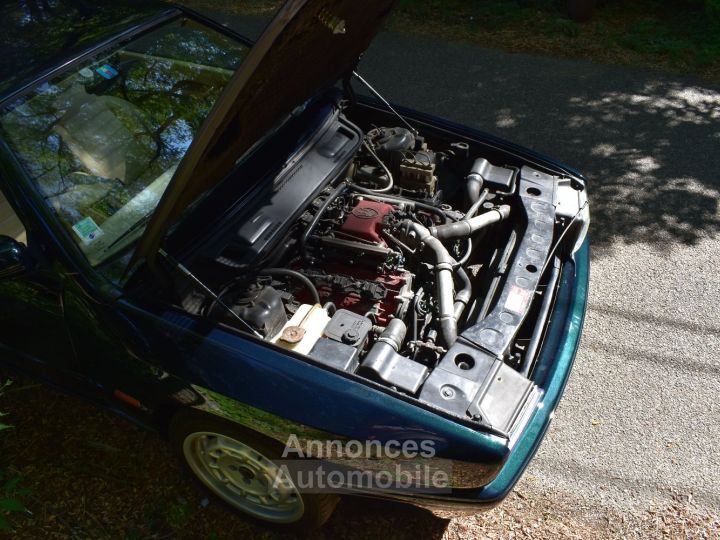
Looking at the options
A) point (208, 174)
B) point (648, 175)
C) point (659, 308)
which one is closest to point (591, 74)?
point (648, 175)

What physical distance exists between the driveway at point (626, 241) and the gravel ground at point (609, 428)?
0.01m

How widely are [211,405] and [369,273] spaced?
0.99 meters

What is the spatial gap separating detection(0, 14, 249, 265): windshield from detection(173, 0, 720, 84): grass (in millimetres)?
4986

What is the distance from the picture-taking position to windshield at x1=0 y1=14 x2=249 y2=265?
2521 mm

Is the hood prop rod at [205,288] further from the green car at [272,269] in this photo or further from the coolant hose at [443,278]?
the coolant hose at [443,278]

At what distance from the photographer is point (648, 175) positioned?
16.7 ft

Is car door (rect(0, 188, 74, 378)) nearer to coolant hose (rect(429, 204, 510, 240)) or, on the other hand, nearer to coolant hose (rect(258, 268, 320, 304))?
coolant hose (rect(258, 268, 320, 304))

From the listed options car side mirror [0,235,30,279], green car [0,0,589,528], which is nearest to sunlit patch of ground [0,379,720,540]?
green car [0,0,589,528]

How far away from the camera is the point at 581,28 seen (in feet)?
24.4

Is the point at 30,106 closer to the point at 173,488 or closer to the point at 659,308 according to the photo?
the point at 173,488

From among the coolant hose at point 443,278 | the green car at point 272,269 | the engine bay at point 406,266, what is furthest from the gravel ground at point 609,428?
the coolant hose at point 443,278

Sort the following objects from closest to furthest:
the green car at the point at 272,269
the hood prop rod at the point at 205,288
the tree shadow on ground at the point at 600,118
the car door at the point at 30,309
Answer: the green car at the point at 272,269
the hood prop rod at the point at 205,288
the car door at the point at 30,309
the tree shadow on ground at the point at 600,118

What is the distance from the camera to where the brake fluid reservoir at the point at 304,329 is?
2379 millimetres

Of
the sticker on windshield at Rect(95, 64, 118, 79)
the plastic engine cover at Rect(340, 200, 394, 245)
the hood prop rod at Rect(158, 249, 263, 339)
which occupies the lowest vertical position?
the plastic engine cover at Rect(340, 200, 394, 245)
